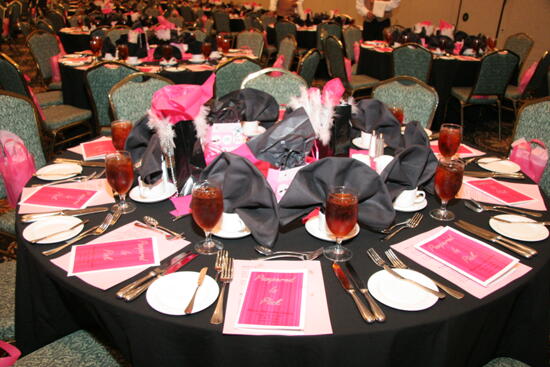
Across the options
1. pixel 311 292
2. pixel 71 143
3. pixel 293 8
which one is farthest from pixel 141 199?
pixel 293 8

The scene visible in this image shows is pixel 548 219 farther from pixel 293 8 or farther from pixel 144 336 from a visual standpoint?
pixel 293 8

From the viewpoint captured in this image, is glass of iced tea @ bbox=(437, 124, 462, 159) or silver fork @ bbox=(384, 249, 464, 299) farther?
glass of iced tea @ bbox=(437, 124, 462, 159)

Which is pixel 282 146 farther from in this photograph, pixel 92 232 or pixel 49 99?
pixel 49 99

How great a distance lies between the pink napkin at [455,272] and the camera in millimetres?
1067

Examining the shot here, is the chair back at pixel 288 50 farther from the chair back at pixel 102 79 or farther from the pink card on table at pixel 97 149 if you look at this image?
the pink card on table at pixel 97 149

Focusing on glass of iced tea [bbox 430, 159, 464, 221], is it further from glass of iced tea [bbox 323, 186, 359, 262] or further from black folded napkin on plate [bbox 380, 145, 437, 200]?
glass of iced tea [bbox 323, 186, 359, 262]

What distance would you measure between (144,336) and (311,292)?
0.40 meters

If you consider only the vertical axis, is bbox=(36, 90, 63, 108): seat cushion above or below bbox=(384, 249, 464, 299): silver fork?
below

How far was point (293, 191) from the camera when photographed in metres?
1.22

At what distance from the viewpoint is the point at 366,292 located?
104 cm

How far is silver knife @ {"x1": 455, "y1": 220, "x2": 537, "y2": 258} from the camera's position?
1213 millimetres

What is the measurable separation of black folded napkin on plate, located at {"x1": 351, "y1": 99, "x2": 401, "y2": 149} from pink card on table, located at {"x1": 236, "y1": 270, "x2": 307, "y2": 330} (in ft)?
3.35

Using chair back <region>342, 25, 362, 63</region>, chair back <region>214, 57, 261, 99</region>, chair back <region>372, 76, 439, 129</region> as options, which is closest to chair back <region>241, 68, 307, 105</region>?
chair back <region>372, 76, 439, 129</region>

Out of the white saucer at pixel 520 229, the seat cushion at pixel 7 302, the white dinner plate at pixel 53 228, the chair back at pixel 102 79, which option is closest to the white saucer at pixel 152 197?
the white dinner plate at pixel 53 228
